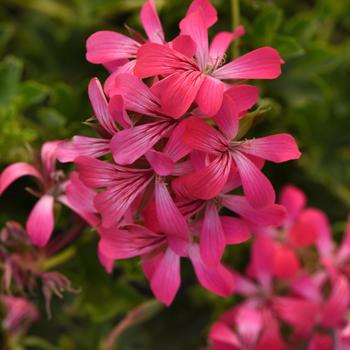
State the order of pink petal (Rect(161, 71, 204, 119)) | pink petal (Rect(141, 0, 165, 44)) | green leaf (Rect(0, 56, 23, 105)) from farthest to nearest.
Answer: green leaf (Rect(0, 56, 23, 105))
pink petal (Rect(141, 0, 165, 44))
pink petal (Rect(161, 71, 204, 119))

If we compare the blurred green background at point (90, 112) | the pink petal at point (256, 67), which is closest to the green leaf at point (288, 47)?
the blurred green background at point (90, 112)

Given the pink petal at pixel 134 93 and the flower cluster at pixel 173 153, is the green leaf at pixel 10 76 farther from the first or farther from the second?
the pink petal at pixel 134 93

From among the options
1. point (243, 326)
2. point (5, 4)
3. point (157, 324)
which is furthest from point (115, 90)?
point (5, 4)

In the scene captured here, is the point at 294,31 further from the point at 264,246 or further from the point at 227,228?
the point at 227,228

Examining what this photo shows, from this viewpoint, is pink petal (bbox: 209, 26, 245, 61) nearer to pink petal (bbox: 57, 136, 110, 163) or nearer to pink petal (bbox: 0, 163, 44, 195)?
pink petal (bbox: 57, 136, 110, 163)

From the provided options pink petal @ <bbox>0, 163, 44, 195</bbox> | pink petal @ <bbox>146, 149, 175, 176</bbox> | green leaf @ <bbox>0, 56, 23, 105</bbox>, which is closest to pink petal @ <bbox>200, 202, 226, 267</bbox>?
pink petal @ <bbox>146, 149, 175, 176</bbox>

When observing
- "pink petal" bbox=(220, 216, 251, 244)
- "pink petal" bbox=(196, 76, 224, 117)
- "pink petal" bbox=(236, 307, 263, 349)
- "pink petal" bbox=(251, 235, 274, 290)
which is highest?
"pink petal" bbox=(196, 76, 224, 117)

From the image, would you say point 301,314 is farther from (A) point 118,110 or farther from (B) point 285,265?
(A) point 118,110
